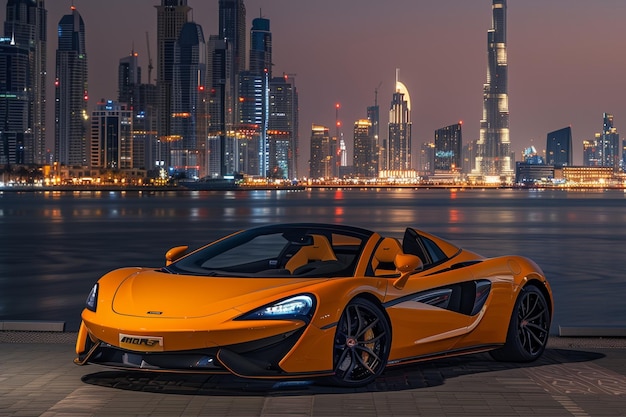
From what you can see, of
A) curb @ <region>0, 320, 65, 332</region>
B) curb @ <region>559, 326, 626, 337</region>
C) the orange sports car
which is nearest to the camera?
the orange sports car

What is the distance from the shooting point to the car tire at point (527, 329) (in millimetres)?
9039

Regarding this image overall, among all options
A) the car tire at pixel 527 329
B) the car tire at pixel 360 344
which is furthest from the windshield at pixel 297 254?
the car tire at pixel 527 329

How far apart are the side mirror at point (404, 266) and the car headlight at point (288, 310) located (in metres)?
0.89

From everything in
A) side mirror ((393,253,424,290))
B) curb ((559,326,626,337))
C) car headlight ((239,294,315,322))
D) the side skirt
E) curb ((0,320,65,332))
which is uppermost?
side mirror ((393,253,424,290))

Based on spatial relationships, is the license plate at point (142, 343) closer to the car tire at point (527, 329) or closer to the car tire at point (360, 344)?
the car tire at point (360, 344)

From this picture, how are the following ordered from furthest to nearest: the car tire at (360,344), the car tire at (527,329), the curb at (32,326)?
the curb at (32,326) < the car tire at (527,329) < the car tire at (360,344)

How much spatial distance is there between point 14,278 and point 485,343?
44.8ft

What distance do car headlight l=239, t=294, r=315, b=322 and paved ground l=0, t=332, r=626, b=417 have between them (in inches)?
22.7

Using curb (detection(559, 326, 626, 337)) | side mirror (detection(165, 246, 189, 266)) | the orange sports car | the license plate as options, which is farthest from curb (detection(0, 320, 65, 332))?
curb (detection(559, 326, 626, 337))

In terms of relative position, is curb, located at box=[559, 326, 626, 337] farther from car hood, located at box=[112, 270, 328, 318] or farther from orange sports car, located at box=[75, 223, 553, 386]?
car hood, located at box=[112, 270, 328, 318]

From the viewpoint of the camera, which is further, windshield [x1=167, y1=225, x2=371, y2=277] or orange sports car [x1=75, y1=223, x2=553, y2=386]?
windshield [x1=167, y1=225, x2=371, y2=277]

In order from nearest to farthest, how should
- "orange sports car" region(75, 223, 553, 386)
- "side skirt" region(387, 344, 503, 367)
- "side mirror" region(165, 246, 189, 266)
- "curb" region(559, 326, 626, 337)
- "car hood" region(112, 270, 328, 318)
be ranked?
"orange sports car" region(75, 223, 553, 386)
"car hood" region(112, 270, 328, 318)
"side skirt" region(387, 344, 503, 367)
"side mirror" region(165, 246, 189, 266)
"curb" region(559, 326, 626, 337)

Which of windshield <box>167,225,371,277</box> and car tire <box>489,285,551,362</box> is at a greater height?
windshield <box>167,225,371,277</box>

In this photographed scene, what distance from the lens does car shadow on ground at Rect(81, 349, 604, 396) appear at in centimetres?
765
